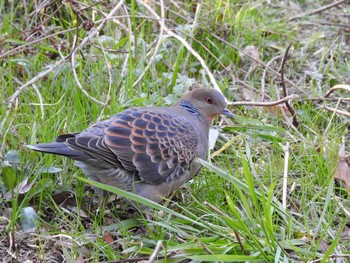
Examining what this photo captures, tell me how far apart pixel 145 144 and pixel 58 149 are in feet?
1.54

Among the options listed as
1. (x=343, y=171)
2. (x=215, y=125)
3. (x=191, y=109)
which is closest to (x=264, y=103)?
(x=215, y=125)

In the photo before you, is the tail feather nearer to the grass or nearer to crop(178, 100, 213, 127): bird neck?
the grass

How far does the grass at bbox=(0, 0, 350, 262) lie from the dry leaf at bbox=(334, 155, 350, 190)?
35 millimetres

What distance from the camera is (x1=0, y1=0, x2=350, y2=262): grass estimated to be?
3.38m

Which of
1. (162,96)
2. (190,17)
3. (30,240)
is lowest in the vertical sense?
(30,240)

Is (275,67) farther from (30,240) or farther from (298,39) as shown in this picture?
(30,240)

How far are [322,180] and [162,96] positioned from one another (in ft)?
4.34

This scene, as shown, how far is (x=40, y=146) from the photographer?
11.5ft

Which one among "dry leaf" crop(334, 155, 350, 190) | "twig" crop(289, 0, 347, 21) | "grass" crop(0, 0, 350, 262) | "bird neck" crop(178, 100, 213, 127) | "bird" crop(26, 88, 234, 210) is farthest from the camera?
"twig" crop(289, 0, 347, 21)

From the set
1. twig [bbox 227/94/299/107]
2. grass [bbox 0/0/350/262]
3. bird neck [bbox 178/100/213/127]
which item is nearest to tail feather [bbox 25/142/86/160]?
grass [bbox 0/0/350/262]

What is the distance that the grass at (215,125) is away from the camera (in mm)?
3379

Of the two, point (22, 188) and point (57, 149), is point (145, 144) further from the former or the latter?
point (22, 188)

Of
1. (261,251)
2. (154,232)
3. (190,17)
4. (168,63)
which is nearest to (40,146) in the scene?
(154,232)

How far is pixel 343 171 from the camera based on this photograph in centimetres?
409
